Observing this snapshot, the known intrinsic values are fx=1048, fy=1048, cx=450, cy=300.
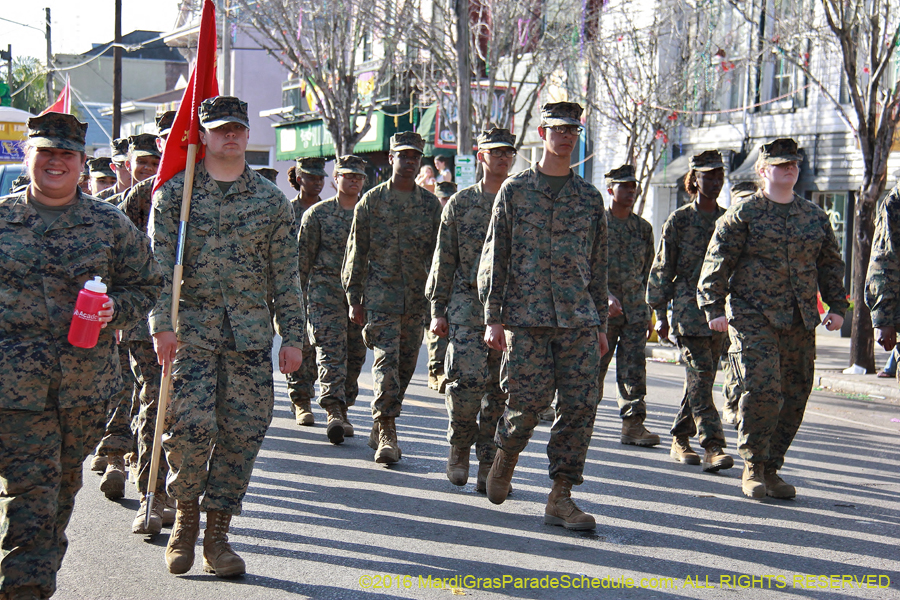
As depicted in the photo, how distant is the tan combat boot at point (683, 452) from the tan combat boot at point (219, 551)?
404 cm

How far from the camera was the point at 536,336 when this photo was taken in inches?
238

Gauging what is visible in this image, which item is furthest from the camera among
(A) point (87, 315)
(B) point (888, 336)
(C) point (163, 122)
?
(C) point (163, 122)

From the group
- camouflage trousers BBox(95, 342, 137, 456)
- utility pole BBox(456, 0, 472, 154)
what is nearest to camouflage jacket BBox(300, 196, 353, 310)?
camouflage trousers BBox(95, 342, 137, 456)

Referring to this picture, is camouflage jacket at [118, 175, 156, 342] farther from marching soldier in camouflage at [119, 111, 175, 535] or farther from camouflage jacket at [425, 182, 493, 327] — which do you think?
camouflage jacket at [425, 182, 493, 327]

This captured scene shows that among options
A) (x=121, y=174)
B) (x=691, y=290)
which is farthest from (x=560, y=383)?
(x=121, y=174)

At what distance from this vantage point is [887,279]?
578 centimetres

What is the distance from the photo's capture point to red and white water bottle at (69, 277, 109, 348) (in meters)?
4.12

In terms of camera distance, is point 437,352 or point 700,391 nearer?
point 700,391

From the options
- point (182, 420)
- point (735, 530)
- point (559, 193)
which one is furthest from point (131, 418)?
point (735, 530)

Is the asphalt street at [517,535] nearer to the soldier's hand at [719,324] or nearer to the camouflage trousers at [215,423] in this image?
the camouflage trousers at [215,423]

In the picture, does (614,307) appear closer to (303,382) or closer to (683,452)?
(683,452)

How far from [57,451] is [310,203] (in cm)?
591

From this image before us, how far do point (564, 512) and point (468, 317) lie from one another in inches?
60.7

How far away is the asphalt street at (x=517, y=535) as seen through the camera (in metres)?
4.97
